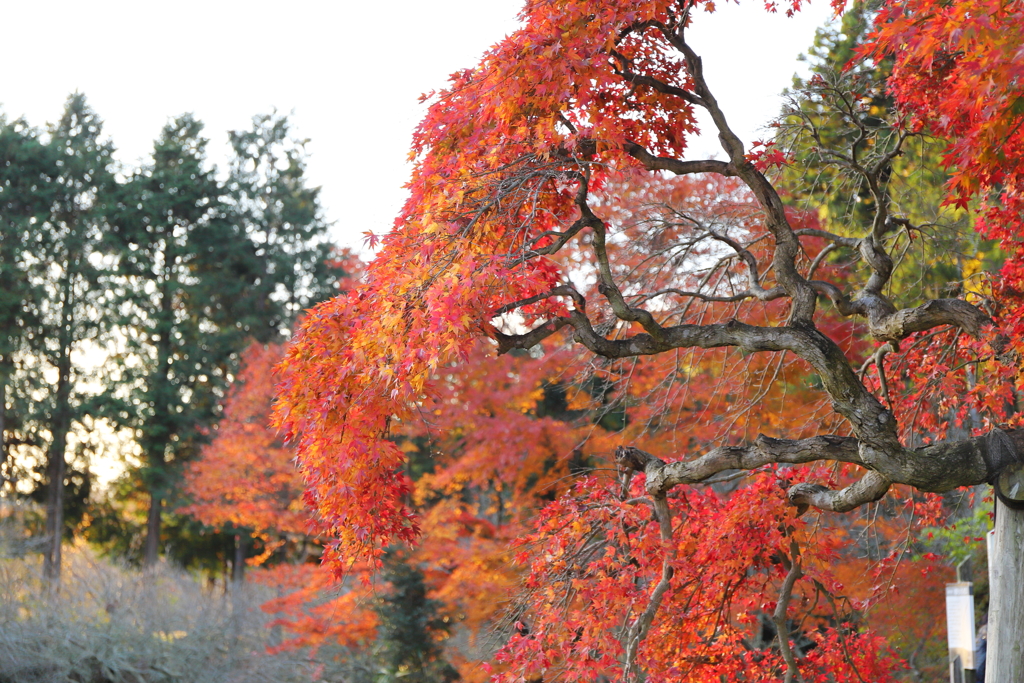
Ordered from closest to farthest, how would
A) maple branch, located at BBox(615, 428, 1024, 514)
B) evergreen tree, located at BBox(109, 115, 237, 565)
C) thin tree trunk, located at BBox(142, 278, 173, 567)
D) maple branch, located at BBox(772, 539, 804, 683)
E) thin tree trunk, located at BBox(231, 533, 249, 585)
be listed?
maple branch, located at BBox(615, 428, 1024, 514) < maple branch, located at BBox(772, 539, 804, 683) < thin tree trunk, located at BBox(231, 533, 249, 585) < thin tree trunk, located at BBox(142, 278, 173, 567) < evergreen tree, located at BBox(109, 115, 237, 565)

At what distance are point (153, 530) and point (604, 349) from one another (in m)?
16.3

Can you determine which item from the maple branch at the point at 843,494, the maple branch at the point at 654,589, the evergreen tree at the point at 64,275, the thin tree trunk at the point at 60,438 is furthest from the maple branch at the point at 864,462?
the evergreen tree at the point at 64,275

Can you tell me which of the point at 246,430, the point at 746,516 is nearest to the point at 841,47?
the point at 746,516

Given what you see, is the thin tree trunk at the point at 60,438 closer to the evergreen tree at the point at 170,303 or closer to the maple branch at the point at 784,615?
the evergreen tree at the point at 170,303

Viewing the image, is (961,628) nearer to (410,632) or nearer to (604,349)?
(604,349)

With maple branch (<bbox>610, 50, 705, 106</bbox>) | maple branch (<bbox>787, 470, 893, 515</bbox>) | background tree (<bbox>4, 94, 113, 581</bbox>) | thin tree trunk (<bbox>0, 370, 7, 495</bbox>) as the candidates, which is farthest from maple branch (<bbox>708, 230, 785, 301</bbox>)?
thin tree trunk (<bbox>0, 370, 7, 495</bbox>)

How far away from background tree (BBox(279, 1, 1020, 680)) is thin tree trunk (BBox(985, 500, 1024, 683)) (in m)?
0.26

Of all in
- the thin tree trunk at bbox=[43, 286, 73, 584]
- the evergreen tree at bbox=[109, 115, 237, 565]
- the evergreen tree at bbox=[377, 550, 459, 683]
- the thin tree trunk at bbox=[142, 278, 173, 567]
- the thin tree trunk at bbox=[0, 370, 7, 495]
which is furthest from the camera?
the evergreen tree at bbox=[109, 115, 237, 565]

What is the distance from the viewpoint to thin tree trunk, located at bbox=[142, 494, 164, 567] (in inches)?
713

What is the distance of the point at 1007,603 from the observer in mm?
4082

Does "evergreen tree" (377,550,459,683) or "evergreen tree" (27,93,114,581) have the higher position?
"evergreen tree" (27,93,114,581)

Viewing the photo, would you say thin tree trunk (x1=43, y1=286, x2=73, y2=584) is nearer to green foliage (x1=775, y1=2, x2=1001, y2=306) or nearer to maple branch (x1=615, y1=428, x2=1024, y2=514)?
green foliage (x1=775, y1=2, x2=1001, y2=306)

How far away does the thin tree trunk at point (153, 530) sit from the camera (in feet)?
59.4

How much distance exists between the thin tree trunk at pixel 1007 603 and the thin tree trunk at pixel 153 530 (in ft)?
55.6
